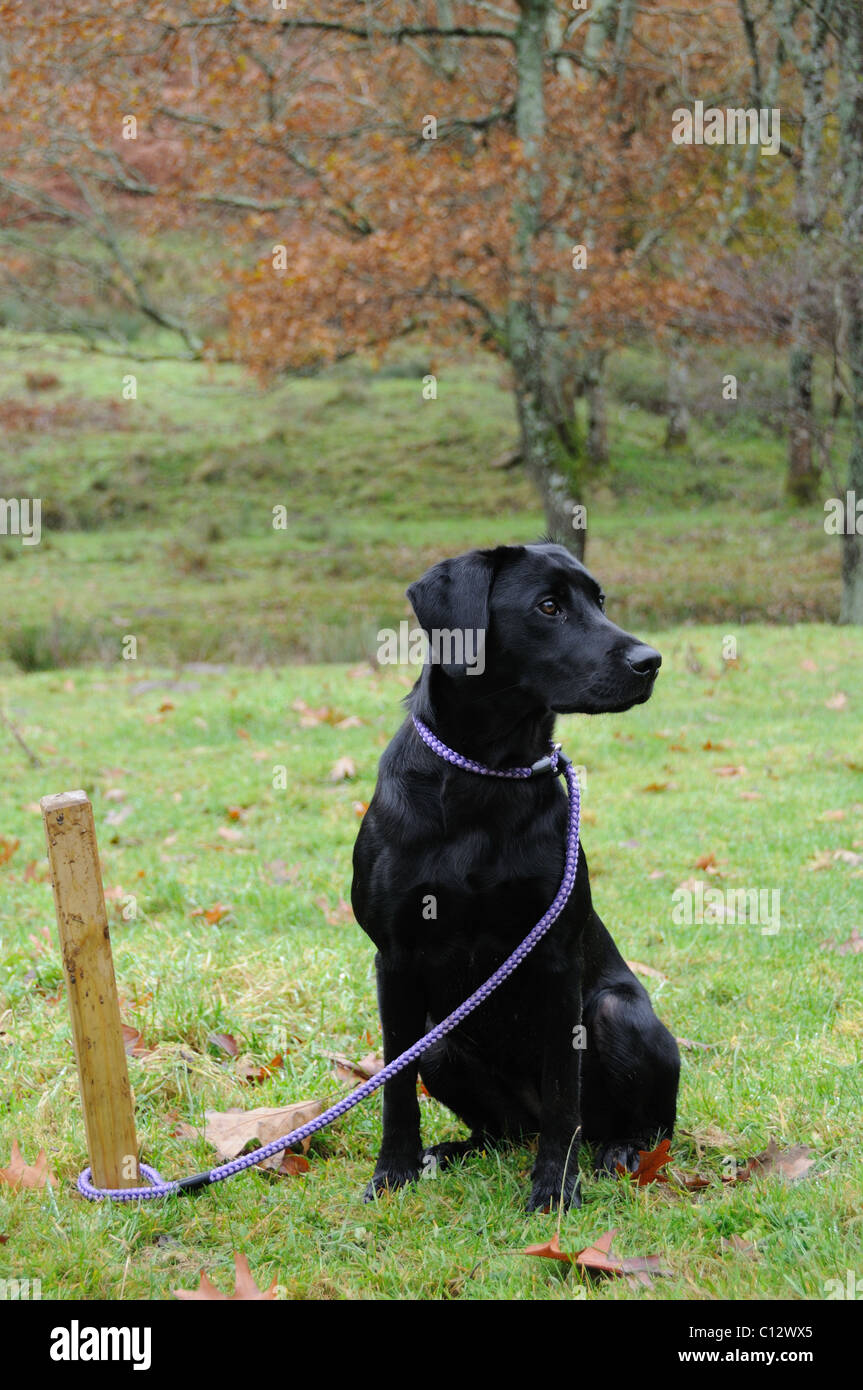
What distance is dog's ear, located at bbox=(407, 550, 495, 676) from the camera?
3.07 metres

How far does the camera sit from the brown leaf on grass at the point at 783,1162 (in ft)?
10.2

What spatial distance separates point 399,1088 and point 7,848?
403 centimetres

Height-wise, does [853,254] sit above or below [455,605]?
above

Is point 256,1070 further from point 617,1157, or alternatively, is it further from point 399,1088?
point 617,1157

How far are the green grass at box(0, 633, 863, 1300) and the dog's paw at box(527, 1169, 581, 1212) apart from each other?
0.05m

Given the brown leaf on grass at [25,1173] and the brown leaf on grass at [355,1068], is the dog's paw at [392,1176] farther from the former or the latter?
the brown leaf on grass at [25,1173]

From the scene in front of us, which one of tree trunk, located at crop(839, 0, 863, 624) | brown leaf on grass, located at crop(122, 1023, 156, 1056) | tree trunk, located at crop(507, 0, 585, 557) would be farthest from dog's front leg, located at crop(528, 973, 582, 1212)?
tree trunk, located at crop(839, 0, 863, 624)

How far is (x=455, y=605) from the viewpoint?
3.10 metres

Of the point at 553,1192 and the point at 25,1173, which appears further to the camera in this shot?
the point at 25,1173

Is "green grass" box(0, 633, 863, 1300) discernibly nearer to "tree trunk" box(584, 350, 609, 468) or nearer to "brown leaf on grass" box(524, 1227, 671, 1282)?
"brown leaf on grass" box(524, 1227, 671, 1282)

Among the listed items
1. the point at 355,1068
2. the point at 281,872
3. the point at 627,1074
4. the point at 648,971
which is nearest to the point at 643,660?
the point at 627,1074
